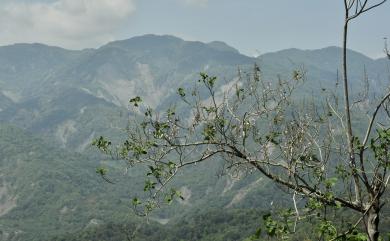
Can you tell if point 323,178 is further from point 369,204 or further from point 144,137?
point 144,137

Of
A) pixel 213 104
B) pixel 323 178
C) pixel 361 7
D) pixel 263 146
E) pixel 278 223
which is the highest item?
pixel 361 7

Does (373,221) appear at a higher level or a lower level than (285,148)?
lower

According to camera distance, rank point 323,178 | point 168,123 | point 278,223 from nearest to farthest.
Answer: point 278,223
point 323,178
point 168,123

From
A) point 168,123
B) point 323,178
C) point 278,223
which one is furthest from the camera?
point 168,123

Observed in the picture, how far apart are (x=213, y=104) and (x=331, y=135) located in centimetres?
294

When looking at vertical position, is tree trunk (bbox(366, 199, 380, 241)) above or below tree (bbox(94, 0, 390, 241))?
below

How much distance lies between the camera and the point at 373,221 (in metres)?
11.0

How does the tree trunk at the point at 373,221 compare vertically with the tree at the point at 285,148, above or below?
below

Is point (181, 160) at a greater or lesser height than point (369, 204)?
greater

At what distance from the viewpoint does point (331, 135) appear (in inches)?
482

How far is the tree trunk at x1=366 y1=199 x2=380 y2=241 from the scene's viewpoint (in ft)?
35.5

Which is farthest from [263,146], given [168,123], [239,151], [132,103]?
[132,103]

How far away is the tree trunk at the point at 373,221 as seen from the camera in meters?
10.8

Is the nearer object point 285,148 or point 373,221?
point 373,221
